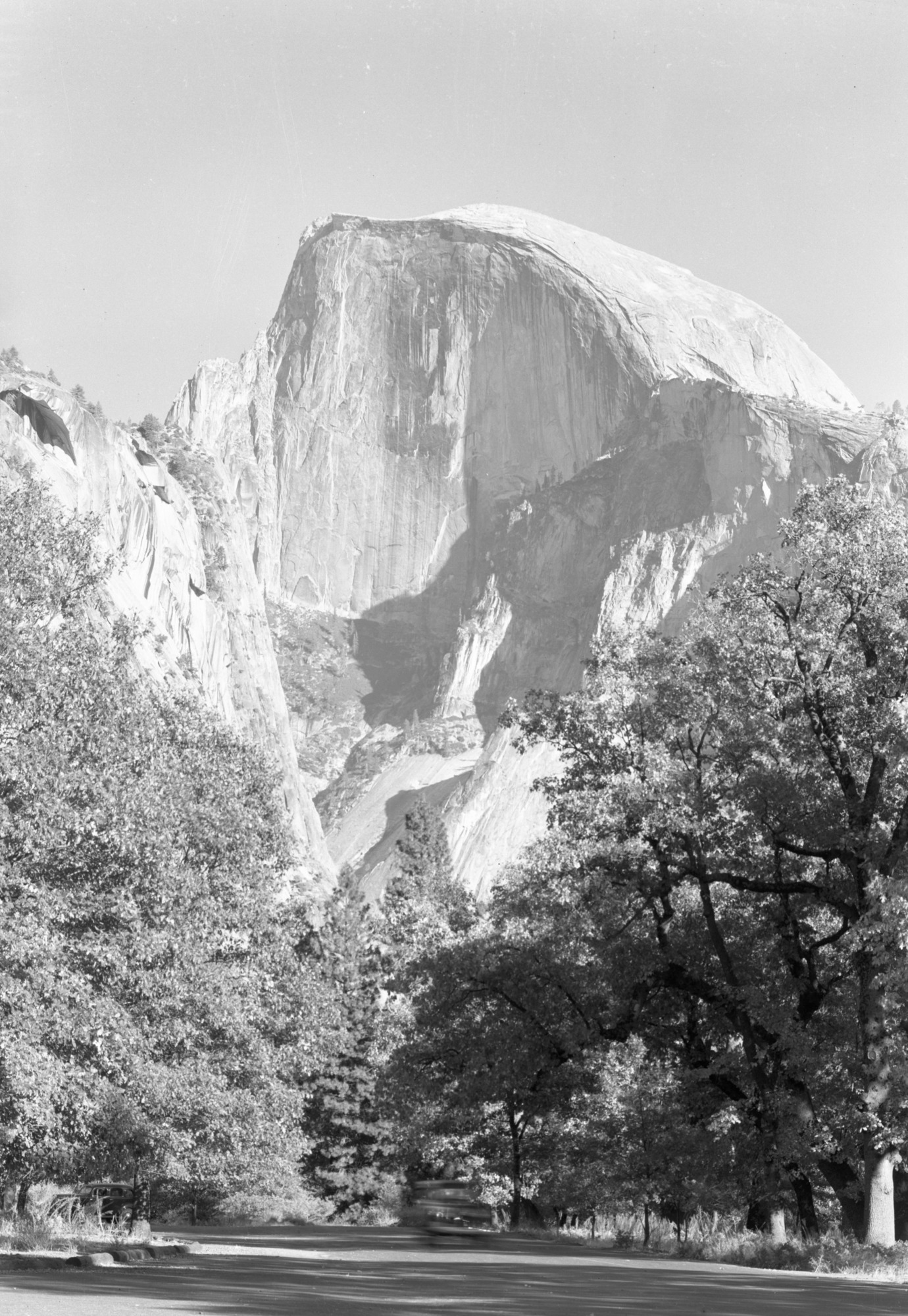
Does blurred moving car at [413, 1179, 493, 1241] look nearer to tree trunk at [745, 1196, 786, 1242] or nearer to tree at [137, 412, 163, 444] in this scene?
tree trunk at [745, 1196, 786, 1242]

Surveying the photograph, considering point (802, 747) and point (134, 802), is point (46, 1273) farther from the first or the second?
point (802, 747)

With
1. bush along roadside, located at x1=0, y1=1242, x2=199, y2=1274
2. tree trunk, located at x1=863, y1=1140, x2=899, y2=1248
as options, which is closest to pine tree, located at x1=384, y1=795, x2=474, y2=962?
bush along roadside, located at x1=0, y1=1242, x2=199, y2=1274

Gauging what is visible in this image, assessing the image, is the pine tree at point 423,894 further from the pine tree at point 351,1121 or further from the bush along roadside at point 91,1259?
the bush along roadside at point 91,1259

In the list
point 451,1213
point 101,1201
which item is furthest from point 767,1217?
Result: point 101,1201

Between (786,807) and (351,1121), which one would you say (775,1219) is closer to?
(786,807)

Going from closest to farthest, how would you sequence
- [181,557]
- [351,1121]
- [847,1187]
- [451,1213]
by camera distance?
[847,1187] < [451,1213] < [351,1121] < [181,557]

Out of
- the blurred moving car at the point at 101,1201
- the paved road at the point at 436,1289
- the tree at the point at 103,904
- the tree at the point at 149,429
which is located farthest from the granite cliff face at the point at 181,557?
the paved road at the point at 436,1289

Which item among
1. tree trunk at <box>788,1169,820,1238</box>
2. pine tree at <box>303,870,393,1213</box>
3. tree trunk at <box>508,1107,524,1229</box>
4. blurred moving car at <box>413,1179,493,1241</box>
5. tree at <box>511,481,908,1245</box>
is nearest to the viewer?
tree at <box>511,481,908,1245</box>
